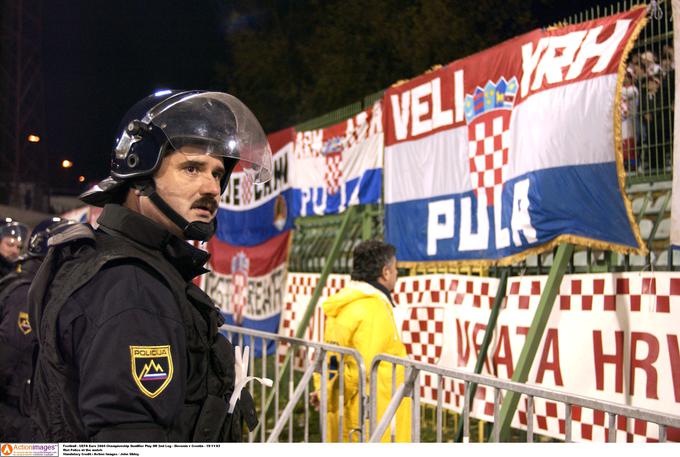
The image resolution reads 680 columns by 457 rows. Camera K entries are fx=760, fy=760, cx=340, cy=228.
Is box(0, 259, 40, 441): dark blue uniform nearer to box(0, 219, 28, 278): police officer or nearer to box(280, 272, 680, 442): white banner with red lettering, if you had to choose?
box(0, 219, 28, 278): police officer

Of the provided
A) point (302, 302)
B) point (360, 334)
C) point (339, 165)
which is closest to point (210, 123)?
point (360, 334)

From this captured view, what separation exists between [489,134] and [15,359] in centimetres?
348

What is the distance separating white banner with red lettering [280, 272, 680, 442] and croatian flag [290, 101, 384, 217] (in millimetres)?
1518

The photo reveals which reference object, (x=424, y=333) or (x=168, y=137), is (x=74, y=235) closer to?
(x=168, y=137)

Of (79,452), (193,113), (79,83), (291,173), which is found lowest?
(79,452)

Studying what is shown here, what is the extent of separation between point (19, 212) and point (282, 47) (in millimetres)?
6020

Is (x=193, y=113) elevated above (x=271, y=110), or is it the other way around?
(x=271, y=110)

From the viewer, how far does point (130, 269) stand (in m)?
1.79

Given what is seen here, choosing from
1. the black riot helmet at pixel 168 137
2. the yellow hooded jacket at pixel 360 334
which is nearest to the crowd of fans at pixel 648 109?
the yellow hooded jacket at pixel 360 334

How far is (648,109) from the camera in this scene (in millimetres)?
4730

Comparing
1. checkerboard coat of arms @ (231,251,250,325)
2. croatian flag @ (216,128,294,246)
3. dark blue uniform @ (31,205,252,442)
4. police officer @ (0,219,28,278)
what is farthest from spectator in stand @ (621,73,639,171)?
checkerboard coat of arms @ (231,251,250,325)

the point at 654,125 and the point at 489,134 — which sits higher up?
the point at 489,134

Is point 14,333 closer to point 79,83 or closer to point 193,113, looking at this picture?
point 193,113

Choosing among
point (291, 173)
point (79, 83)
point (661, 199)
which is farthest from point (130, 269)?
point (79, 83)
